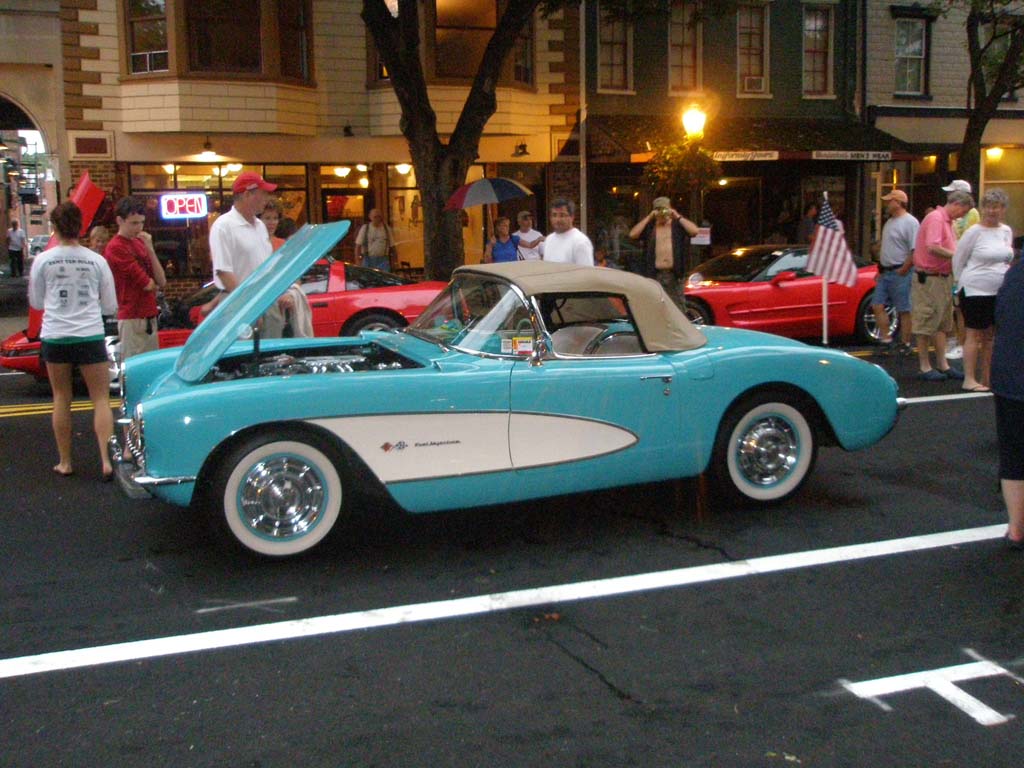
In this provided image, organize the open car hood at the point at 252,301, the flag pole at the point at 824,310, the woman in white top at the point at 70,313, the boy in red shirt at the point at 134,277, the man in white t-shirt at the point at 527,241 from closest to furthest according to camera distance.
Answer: the open car hood at the point at 252,301
the woman in white top at the point at 70,313
the boy in red shirt at the point at 134,277
the man in white t-shirt at the point at 527,241
the flag pole at the point at 824,310

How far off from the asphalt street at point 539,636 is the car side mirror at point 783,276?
655 cm

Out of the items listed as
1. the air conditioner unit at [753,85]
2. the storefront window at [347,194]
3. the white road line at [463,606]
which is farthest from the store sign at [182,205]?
the white road line at [463,606]

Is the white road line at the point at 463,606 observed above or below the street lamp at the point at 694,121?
below

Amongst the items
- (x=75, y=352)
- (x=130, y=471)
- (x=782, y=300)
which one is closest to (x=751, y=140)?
(x=782, y=300)

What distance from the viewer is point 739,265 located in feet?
42.5

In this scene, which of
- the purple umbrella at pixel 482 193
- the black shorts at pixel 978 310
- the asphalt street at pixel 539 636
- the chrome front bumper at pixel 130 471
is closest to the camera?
the asphalt street at pixel 539 636

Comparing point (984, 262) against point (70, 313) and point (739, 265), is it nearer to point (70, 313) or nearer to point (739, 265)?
point (739, 265)

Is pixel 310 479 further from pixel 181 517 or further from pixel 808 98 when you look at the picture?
pixel 808 98

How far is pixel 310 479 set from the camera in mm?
4898

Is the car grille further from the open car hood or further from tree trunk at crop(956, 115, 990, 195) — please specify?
tree trunk at crop(956, 115, 990, 195)

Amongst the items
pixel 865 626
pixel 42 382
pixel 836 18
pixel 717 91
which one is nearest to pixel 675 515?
pixel 865 626

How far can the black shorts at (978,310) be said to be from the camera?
848 centimetres

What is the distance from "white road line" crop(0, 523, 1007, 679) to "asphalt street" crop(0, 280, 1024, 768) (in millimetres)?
20

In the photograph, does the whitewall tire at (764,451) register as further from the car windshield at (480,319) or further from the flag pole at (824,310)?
the flag pole at (824,310)
